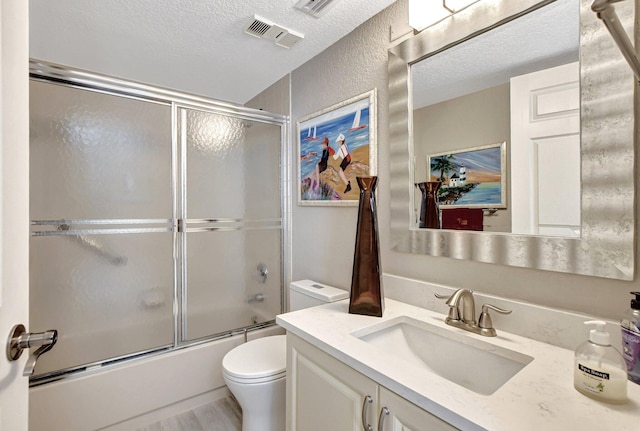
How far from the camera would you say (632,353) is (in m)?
0.74

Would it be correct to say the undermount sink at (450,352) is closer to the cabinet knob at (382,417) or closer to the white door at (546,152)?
the cabinet knob at (382,417)

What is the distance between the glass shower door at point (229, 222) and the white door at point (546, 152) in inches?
64.9

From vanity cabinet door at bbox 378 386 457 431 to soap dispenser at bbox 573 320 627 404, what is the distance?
344 mm

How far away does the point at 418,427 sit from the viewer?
723 millimetres

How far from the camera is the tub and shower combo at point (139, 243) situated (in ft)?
5.06

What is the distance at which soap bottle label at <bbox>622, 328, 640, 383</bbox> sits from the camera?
73 centimetres

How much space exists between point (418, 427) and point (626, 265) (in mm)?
737

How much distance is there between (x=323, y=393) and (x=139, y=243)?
1.44 metres

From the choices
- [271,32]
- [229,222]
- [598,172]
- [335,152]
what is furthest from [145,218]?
[598,172]

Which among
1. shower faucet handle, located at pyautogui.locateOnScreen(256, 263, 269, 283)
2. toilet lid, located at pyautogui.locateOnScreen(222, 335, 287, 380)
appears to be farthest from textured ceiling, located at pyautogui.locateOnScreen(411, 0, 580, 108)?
shower faucet handle, located at pyautogui.locateOnScreen(256, 263, 269, 283)

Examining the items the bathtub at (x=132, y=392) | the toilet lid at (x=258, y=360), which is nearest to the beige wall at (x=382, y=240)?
the toilet lid at (x=258, y=360)

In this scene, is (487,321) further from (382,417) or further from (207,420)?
(207,420)

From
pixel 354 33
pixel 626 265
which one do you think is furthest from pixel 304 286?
pixel 354 33

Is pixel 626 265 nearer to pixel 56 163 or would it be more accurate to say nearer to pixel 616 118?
pixel 616 118
